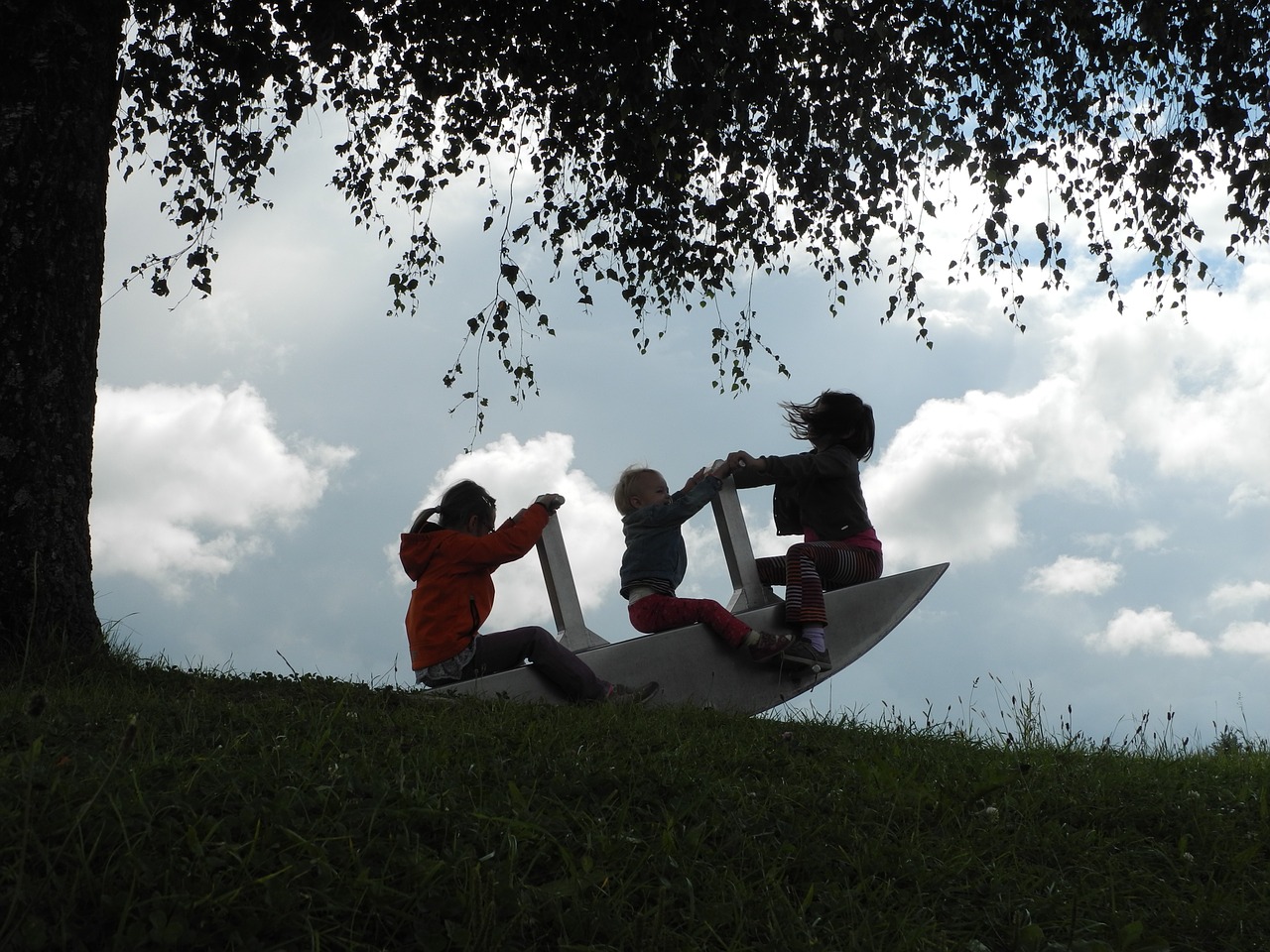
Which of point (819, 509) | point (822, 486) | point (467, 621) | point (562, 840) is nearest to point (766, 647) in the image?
point (819, 509)

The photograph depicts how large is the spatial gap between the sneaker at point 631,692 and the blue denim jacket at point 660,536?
735 mm

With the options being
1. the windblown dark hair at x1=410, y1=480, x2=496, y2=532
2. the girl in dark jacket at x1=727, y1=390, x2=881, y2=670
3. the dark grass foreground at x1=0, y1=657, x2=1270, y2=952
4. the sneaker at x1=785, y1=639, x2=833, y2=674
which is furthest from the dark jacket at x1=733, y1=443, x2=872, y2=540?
the dark grass foreground at x1=0, y1=657, x2=1270, y2=952

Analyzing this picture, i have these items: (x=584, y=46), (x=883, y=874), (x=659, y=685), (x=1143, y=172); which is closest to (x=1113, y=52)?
(x=1143, y=172)

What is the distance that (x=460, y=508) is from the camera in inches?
243

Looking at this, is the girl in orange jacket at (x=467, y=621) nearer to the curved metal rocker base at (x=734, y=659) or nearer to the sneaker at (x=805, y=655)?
the curved metal rocker base at (x=734, y=659)

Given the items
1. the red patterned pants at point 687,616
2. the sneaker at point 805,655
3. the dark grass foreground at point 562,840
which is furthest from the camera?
the sneaker at point 805,655

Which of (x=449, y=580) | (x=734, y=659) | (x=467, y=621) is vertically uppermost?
(x=449, y=580)

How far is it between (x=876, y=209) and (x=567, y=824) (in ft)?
19.9

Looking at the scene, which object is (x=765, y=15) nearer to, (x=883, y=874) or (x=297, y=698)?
(x=297, y=698)

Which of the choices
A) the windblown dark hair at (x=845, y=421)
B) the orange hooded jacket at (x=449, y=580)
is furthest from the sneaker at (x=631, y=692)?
the windblown dark hair at (x=845, y=421)

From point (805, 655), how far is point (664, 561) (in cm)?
109

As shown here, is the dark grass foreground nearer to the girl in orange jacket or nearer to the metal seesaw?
the girl in orange jacket

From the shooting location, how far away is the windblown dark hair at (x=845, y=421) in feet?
24.2

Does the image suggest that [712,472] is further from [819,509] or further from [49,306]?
[49,306]
